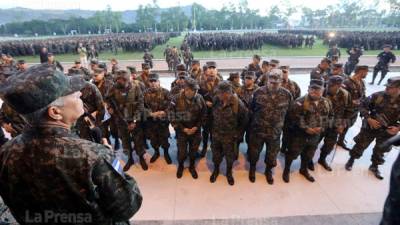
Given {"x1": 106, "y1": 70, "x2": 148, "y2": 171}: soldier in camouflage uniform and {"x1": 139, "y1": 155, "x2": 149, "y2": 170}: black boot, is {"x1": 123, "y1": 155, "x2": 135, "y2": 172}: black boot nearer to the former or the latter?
{"x1": 106, "y1": 70, "x2": 148, "y2": 171}: soldier in camouflage uniform

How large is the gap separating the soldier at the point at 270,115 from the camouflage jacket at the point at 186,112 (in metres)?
0.83

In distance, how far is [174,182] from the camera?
13.5 ft

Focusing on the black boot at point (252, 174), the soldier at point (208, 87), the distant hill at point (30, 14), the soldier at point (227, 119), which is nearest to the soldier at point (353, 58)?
the soldier at point (208, 87)

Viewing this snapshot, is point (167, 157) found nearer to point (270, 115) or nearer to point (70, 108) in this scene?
point (270, 115)

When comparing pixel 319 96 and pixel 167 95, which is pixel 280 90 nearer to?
pixel 319 96

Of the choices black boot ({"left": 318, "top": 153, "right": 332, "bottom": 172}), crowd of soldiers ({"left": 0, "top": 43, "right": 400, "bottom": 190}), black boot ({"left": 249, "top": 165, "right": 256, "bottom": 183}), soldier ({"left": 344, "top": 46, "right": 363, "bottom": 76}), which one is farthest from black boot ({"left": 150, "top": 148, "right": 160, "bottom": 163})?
soldier ({"left": 344, "top": 46, "right": 363, "bottom": 76})

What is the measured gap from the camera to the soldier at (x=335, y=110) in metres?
4.26

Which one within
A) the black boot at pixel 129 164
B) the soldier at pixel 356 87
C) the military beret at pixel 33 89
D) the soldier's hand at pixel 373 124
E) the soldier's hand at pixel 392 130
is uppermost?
the military beret at pixel 33 89

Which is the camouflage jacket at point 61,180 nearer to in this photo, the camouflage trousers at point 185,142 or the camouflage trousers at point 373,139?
the camouflage trousers at point 185,142

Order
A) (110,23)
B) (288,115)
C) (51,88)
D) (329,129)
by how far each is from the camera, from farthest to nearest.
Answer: (110,23), (329,129), (288,115), (51,88)

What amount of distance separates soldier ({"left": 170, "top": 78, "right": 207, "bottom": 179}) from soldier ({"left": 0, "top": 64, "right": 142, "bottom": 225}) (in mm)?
2676

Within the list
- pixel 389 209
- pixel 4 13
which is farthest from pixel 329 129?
pixel 4 13

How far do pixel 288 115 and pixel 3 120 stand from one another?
444cm

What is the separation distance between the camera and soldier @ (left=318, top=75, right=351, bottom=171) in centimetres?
426
